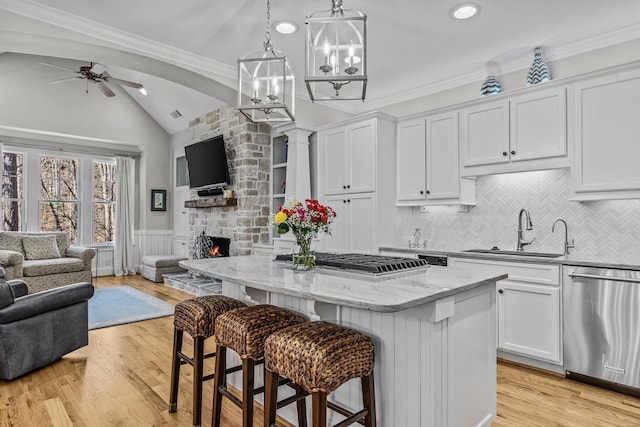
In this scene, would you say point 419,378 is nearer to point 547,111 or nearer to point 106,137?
point 547,111

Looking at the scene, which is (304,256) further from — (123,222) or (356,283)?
(123,222)

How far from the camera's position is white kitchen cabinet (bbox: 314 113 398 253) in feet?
13.4

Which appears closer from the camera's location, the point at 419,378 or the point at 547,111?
the point at 419,378

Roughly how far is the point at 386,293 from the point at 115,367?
2675mm

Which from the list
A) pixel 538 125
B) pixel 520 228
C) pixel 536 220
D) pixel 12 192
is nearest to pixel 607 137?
pixel 538 125

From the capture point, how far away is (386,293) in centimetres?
151

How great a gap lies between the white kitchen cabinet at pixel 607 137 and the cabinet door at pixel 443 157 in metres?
1.02

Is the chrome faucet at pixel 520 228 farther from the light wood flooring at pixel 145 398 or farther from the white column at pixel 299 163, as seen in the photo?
the white column at pixel 299 163

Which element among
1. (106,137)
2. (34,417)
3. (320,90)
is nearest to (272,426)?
(34,417)

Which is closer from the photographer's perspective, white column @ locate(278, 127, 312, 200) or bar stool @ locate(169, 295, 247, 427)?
bar stool @ locate(169, 295, 247, 427)

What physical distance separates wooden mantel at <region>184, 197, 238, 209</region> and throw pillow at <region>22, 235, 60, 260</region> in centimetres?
217

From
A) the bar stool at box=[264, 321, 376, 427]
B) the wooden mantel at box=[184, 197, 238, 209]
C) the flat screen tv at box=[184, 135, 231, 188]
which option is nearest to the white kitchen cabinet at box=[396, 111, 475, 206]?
the bar stool at box=[264, 321, 376, 427]

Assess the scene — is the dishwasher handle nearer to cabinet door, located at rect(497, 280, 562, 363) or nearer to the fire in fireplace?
cabinet door, located at rect(497, 280, 562, 363)

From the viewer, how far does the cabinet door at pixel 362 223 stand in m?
4.09
